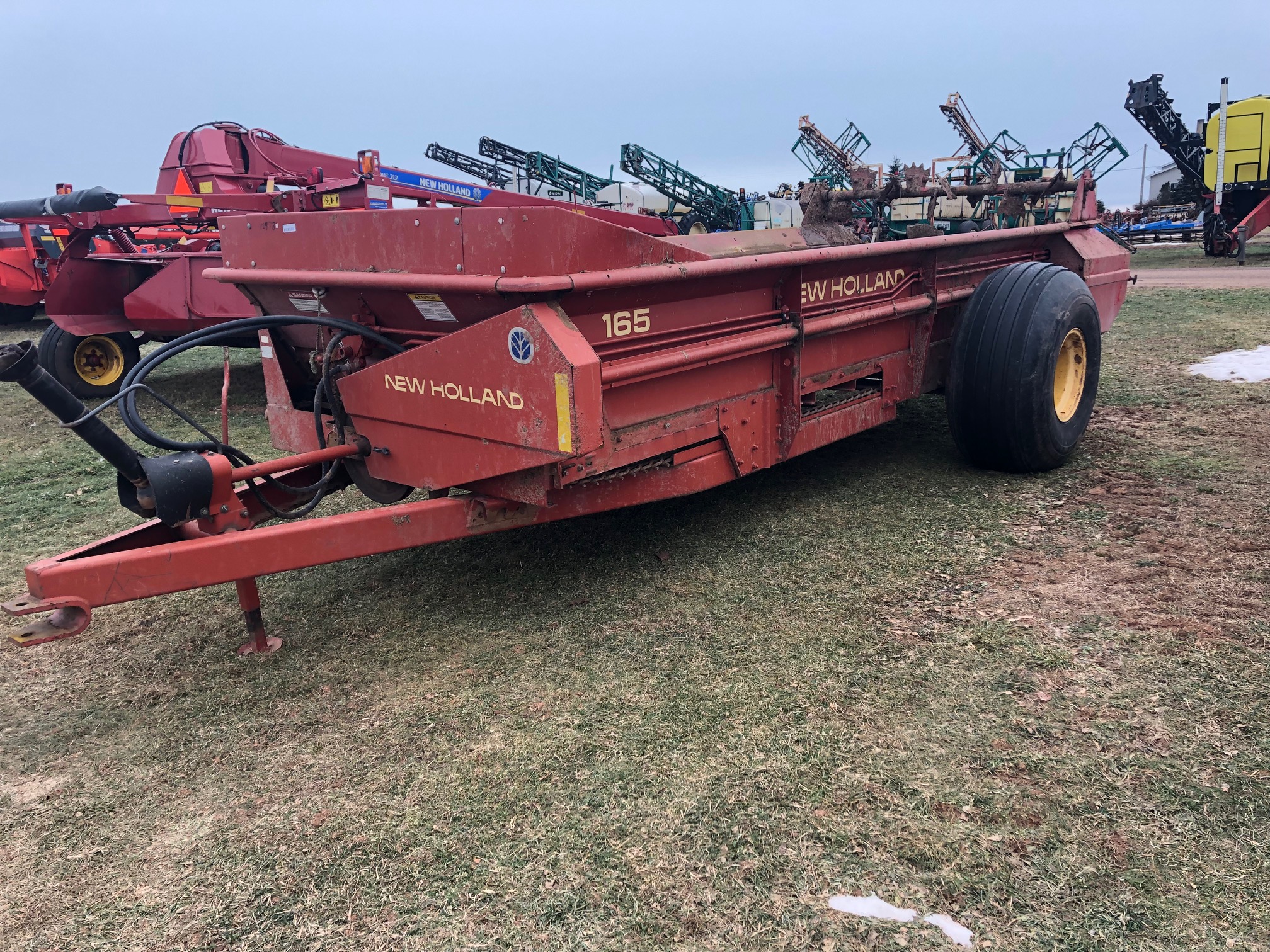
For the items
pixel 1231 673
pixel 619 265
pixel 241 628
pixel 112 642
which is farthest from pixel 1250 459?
pixel 112 642

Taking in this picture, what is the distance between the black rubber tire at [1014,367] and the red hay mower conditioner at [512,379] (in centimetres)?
1

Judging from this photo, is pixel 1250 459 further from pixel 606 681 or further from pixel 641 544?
pixel 606 681

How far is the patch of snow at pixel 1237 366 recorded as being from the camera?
638 cm

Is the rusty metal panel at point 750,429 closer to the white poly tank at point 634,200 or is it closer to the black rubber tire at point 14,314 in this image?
the white poly tank at point 634,200

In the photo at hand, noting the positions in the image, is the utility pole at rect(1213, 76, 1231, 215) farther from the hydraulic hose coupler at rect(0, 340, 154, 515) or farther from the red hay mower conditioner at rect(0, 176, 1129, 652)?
the hydraulic hose coupler at rect(0, 340, 154, 515)

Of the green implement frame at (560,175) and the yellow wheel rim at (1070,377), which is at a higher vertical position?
the green implement frame at (560,175)

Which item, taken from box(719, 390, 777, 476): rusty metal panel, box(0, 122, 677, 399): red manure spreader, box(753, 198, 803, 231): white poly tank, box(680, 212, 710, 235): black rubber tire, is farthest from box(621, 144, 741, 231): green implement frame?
box(719, 390, 777, 476): rusty metal panel

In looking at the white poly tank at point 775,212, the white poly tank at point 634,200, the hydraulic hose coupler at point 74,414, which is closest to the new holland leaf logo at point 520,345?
the hydraulic hose coupler at point 74,414

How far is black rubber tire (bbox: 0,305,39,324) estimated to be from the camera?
13375 mm

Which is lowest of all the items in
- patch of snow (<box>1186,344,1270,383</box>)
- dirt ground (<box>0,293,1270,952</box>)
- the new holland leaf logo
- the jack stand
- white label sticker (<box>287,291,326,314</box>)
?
dirt ground (<box>0,293,1270,952</box>)

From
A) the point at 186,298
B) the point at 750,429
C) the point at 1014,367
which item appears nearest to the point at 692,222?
the point at 186,298

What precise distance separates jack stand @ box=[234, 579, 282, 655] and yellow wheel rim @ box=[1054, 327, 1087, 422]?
3.90m

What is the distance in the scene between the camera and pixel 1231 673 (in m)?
2.65

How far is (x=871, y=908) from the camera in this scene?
1872 millimetres
